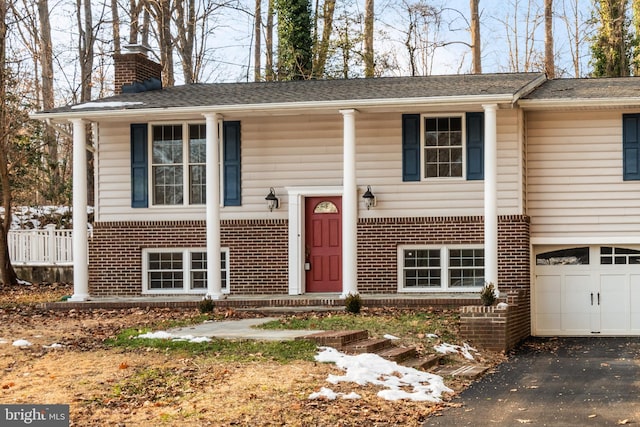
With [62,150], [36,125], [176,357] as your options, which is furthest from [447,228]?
[62,150]

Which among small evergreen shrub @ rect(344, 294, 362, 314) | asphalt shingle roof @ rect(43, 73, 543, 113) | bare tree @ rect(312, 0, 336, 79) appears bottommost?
small evergreen shrub @ rect(344, 294, 362, 314)

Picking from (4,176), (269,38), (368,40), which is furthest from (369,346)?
(269,38)

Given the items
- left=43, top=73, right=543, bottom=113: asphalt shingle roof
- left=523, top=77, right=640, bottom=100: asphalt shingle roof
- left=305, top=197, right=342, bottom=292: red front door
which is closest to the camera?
left=43, top=73, right=543, bottom=113: asphalt shingle roof

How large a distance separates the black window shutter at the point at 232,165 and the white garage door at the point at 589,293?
21.4 feet

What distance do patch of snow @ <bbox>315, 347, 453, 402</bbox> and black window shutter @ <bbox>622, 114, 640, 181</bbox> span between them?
9273mm

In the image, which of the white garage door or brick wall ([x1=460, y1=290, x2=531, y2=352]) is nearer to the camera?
brick wall ([x1=460, y1=290, x2=531, y2=352])

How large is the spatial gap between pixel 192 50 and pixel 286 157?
1792 centimetres

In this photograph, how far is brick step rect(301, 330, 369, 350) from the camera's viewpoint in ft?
42.7

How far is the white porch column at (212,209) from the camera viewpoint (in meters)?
19.2

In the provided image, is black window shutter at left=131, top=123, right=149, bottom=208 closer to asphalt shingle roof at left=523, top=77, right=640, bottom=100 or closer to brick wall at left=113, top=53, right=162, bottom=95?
brick wall at left=113, top=53, right=162, bottom=95

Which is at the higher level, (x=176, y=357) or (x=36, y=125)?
(x=36, y=125)

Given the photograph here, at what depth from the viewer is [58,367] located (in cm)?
1178

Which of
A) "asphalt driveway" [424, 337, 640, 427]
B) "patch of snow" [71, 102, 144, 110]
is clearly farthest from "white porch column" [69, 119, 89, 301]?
"asphalt driveway" [424, 337, 640, 427]

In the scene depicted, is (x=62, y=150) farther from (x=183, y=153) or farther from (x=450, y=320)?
(x=450, y=320)
